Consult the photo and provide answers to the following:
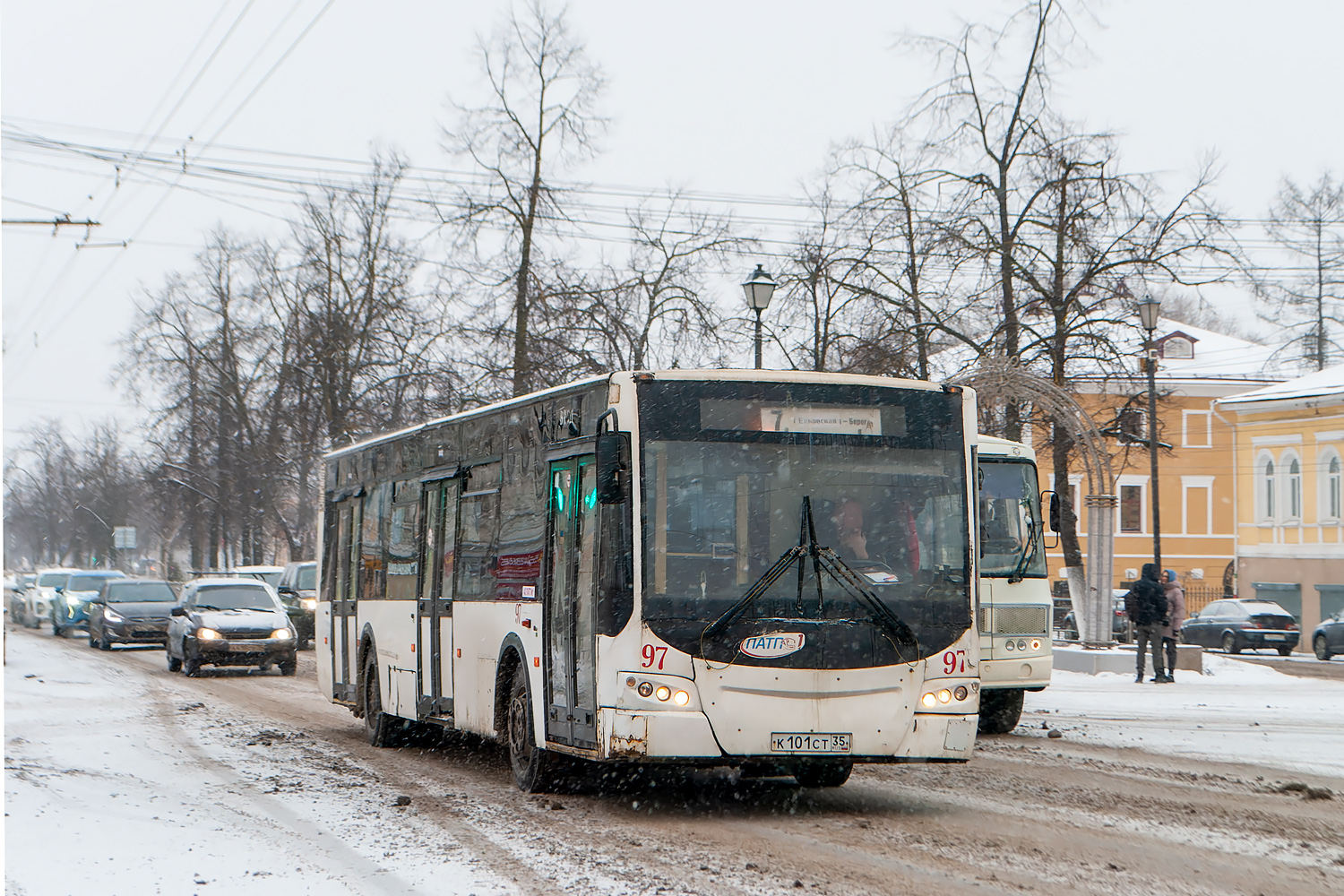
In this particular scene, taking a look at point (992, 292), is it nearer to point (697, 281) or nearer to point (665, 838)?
point (697, 281)

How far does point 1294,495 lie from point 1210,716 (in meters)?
34.8

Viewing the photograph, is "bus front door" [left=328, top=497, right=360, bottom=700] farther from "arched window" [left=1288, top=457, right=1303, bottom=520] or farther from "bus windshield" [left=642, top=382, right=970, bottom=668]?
"arched window" [left=1288, top=457, right=1303, bottom=520]

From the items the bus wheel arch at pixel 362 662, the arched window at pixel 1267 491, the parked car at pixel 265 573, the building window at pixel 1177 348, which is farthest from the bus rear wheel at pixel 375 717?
the building window at pixel 1177 348

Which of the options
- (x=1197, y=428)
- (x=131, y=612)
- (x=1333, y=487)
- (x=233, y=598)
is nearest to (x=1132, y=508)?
(x=1197, y=428)

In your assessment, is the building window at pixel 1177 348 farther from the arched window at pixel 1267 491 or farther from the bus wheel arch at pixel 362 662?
the bus wheel arch at pixel 362 662

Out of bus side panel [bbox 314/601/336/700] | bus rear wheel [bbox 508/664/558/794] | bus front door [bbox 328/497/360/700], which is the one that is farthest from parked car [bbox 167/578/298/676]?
bus rear wheel [bbox 508/664/558/794]

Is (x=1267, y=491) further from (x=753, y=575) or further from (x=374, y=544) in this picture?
(x=753, y=575)

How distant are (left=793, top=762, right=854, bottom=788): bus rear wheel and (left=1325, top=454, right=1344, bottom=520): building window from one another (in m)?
41.8

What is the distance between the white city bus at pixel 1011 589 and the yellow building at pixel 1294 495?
35955 mm

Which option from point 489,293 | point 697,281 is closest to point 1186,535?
point 697,281

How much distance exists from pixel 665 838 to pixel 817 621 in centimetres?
166

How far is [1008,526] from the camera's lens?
53.7ft

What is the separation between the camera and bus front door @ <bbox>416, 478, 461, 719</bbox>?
43.9ft

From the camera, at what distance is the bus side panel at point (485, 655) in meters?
11.2
